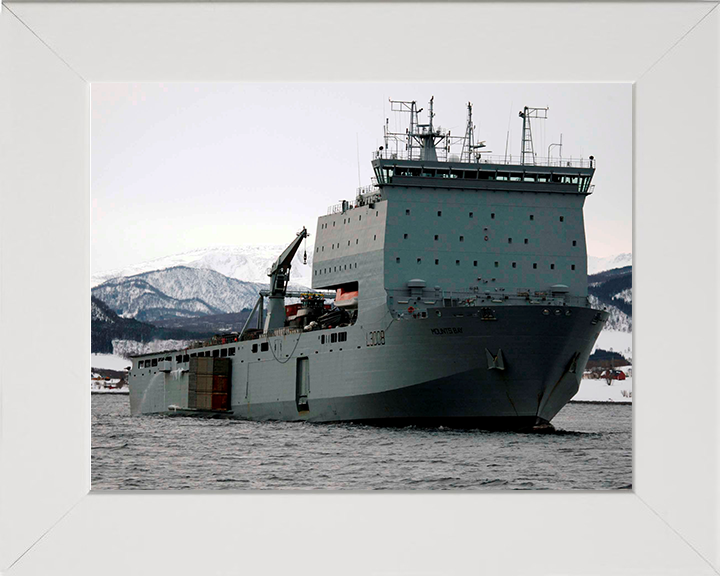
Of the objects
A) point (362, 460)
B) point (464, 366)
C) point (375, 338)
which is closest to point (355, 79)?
point (362, 460)

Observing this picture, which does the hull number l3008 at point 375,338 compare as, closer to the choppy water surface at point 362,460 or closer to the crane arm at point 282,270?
the choppy water surface at point 362,460

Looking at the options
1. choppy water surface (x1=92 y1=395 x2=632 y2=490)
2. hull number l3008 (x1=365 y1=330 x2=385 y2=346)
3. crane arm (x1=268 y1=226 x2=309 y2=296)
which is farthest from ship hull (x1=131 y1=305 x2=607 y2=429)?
crane arm (x1=268 y1=226 x2=309 y2=296)

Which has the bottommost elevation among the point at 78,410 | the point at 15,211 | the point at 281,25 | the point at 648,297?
the point at 78,410

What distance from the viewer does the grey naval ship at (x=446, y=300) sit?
59.9 ft

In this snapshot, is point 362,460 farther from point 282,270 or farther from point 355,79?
point 282,270

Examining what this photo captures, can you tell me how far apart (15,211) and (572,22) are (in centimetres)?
367

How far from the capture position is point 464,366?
1811 cm

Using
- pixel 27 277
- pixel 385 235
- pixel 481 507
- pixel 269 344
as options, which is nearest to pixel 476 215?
pixel 385 235

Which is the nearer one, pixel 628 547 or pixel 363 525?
pixel 628 547

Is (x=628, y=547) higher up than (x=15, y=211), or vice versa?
(x=15, y=211)

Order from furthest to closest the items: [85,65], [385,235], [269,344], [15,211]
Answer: [269,344], [385,235], [85,65], [15,211]

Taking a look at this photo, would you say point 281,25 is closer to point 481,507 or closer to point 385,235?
point 481,507

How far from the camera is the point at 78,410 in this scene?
7.41 meters

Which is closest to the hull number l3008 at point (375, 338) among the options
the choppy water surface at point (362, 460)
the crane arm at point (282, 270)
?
the choppy water surface at point (362, 460)
